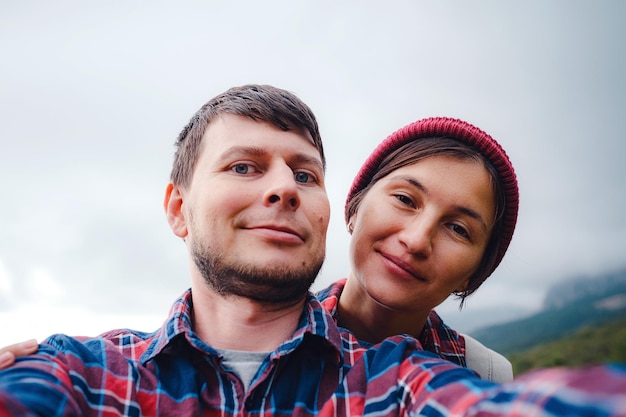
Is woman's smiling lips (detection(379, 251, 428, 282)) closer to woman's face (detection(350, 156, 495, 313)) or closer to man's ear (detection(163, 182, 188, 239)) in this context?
woman's face (detection(350, 156, 495, 313))

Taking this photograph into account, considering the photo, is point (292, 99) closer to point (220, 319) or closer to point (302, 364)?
point (220, 319)

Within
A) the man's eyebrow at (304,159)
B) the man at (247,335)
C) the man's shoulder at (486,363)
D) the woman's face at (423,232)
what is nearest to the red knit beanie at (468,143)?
the woman's face at (423,232)

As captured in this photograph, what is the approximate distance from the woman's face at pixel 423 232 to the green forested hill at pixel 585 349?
52929mm

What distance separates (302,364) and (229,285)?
1.48 feet

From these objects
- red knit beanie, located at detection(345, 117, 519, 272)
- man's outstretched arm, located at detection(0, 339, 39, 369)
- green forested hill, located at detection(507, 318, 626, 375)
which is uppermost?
red knit beanie, located at detection(345, 117, 519, 272)

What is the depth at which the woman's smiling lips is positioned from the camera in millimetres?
2557

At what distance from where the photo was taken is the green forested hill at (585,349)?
171ft

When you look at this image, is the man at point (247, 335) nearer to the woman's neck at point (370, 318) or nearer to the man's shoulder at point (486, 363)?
the woman's neck at point (370, 318)

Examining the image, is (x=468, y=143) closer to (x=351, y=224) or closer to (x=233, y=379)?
(x=351, y=224)

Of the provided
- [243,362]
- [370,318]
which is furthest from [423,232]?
[243,362]

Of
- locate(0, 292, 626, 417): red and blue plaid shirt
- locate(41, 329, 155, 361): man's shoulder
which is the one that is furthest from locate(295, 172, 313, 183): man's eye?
locate(41, 329, 155, 361): man's shoulder

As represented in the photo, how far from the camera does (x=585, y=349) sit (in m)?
56.3

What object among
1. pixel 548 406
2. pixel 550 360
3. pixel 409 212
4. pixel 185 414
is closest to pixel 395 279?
pixel 409 212

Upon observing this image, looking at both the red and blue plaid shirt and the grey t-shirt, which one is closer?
the red and blue plaid shirt
